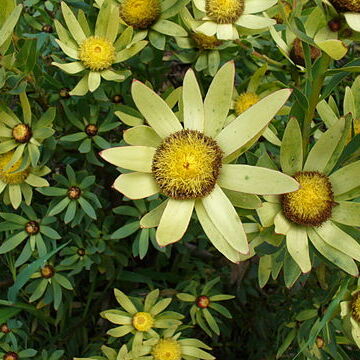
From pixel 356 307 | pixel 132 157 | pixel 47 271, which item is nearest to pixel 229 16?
pixel 132 157

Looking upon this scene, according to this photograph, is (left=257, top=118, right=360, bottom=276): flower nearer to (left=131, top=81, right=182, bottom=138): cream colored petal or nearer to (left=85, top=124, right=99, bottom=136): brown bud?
(left=131, top=81, right=182, bottom=138): cream colored petal

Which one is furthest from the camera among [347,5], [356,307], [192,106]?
[356,307]

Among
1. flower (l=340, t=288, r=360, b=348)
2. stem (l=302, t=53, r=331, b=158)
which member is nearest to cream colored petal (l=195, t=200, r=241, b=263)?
stem (l=302, t=53, r=331, b=158)

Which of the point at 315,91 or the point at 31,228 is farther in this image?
the point at 31,228

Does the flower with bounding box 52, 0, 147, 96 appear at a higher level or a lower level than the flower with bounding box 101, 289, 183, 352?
higher

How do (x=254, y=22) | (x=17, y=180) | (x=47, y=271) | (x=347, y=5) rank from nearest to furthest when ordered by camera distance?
(x=347, y=5)
(x=254, y=22)
(x=17, y=180)
(x=47, y=271)

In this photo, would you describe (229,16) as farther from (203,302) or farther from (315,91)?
(203,302)
